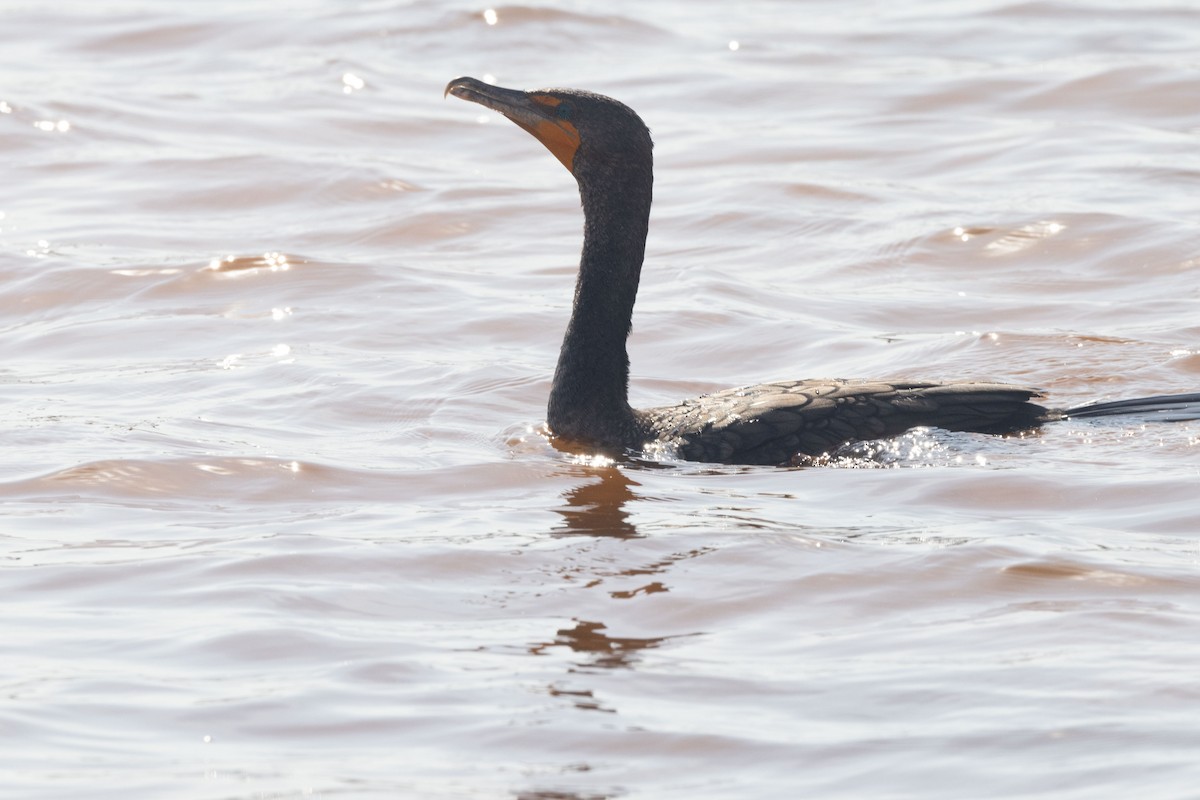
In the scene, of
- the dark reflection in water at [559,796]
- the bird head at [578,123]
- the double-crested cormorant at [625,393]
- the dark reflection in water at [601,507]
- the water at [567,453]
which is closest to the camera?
the dark reflection in water at [559,796]

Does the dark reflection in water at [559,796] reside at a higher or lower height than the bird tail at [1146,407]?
lower

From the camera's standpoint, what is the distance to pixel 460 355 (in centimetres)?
938

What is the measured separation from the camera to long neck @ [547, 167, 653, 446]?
7.48 meters

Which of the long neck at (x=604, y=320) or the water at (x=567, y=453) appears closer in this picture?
the water at (x=567, y=453)

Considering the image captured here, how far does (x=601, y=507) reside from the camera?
22.3ft

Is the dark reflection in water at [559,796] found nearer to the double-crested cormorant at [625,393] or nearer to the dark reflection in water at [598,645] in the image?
the dark reflection in water at [598,645]

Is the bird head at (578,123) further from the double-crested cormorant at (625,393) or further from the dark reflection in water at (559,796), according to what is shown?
the dark reflection in water at (559,796)

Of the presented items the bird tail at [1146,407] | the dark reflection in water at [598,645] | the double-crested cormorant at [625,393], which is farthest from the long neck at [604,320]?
the dark reflection in water at [598,645]

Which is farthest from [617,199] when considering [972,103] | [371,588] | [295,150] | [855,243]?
[972,103]

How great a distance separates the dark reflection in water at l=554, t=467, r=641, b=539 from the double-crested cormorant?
27cm

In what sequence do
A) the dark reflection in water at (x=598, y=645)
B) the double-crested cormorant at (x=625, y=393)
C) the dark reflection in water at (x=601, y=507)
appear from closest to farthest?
the dark reflection in water at (x=598, y=645), the dark reflection in water at (x=601, y=507), the double-crested cormorant at (x=625, y=393)

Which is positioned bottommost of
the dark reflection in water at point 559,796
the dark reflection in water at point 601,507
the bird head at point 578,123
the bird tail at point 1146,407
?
the dark reflection in water at point 559,796

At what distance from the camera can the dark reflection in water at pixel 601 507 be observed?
6.51 m

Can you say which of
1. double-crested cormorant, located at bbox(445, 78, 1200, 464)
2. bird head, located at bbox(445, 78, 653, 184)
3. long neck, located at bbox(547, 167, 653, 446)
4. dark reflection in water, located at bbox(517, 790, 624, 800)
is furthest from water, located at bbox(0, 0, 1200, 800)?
bird head, located at bbox(445, 78, 653, 184)
